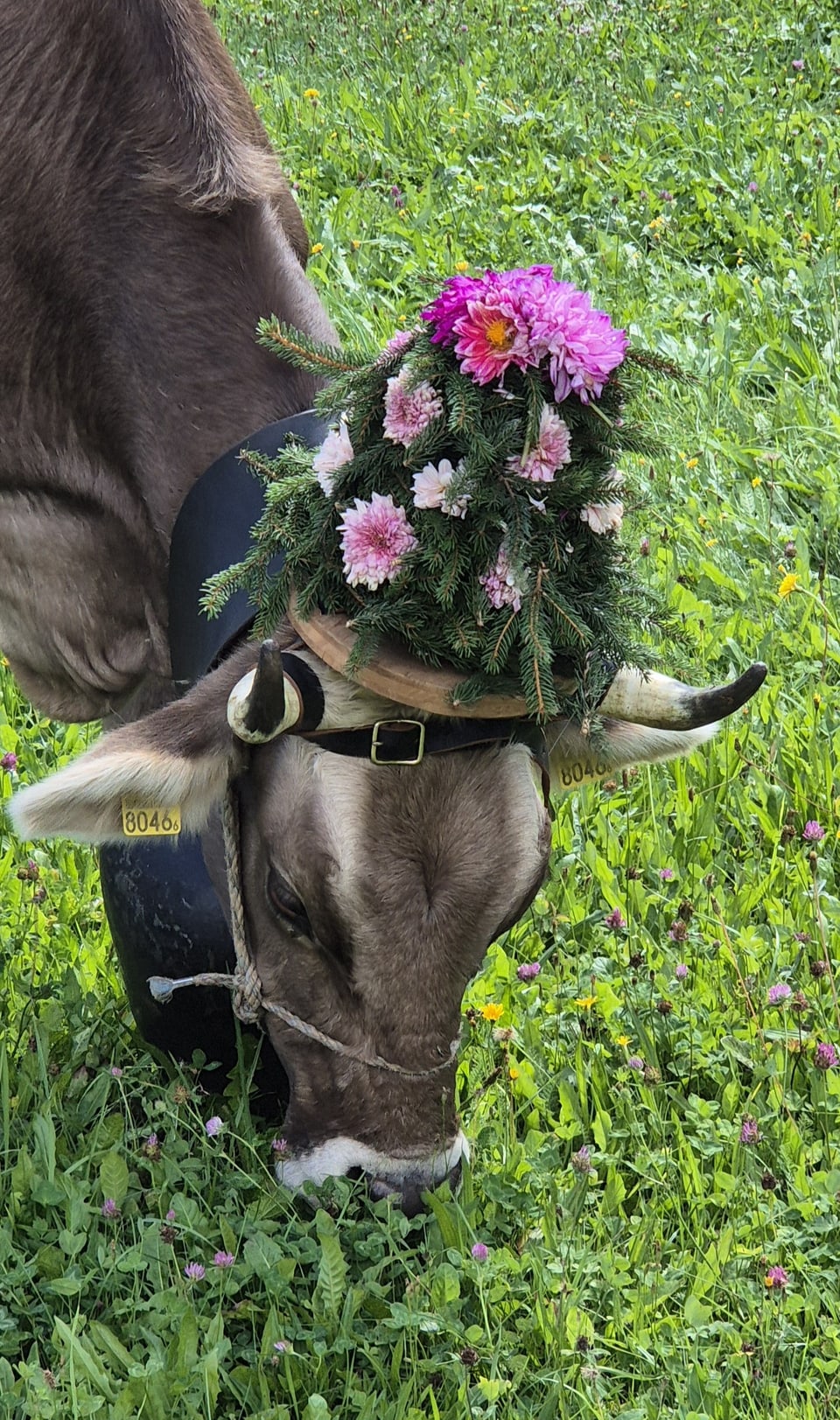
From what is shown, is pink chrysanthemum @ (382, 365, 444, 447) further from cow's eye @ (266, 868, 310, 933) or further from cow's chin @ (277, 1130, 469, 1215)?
cow's chin @ (277, 1130, 469, 1215)

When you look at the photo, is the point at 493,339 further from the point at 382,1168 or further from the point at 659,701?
the point at 382,1168

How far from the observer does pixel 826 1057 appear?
12.7ft

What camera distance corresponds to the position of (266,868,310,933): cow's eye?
3150mm

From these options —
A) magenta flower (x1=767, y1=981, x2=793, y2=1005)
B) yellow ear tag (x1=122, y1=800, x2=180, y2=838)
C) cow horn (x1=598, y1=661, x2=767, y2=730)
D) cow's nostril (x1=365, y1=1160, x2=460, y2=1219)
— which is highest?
cow horn (x1=598, y1=661, x2=767, y2=730)

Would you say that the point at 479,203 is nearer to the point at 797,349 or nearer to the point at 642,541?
the point at 797,349

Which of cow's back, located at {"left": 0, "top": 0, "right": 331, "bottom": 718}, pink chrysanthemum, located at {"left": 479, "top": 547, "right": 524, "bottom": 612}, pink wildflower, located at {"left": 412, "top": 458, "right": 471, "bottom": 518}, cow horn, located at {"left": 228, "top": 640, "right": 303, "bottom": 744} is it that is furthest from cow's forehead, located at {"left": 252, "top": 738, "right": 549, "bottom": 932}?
cow's back, located at {"left": 0, "top": 0, "right": 331, "bottom": 718}

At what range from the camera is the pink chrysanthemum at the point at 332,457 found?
2.96 m

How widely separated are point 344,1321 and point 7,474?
207 centimetres

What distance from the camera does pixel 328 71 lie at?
32.5 ft

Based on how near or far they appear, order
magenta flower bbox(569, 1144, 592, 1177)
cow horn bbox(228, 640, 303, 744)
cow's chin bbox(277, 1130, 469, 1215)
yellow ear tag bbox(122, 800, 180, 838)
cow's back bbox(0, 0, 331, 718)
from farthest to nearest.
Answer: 1. cow's back bbox(0, 0, 331, 718)
2. magenta flower bbox(569, 1144, 592, 1177)
3. cow's chin bbox(277, 1130, 469, 1215)
4. yellow ear tag bbox(122, 800, 180, 838)
5. cow horn bbox(228, 640, 303, 744)

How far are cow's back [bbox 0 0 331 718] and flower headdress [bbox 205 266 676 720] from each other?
2.32 ft

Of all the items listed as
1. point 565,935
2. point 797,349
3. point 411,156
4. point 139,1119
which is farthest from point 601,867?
point 411,156

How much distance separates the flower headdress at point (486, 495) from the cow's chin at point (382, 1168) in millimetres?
1008

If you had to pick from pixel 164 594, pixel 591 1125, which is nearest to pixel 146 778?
pixel 164 594
